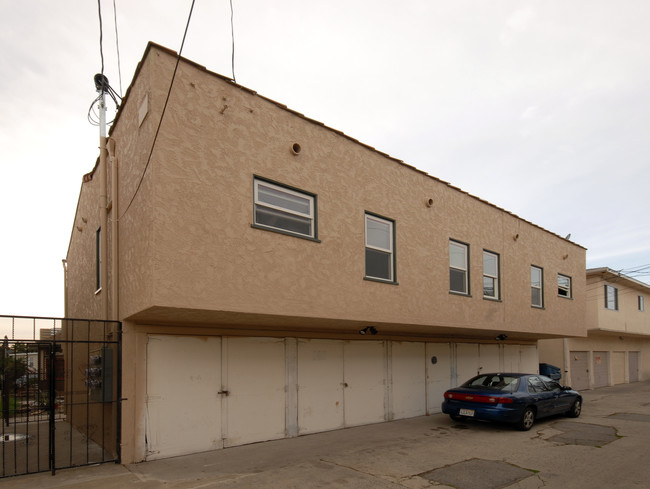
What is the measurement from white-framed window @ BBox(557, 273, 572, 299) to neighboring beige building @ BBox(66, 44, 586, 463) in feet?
18.1

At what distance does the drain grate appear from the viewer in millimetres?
7098

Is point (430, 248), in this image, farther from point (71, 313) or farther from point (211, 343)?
point (71, 313)

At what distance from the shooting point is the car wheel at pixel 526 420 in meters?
11.0

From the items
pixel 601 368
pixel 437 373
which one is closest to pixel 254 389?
pixel 437 373

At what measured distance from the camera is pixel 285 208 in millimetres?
9047

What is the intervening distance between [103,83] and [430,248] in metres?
7.92

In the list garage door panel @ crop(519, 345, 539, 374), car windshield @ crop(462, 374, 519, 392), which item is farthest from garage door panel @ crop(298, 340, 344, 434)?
garage door panel @ crop(519, 345, 539, 374)

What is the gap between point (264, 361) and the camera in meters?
9.91

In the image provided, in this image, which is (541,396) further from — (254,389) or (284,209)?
(284,209)

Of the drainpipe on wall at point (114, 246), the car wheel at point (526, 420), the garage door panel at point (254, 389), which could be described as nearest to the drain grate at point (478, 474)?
the car wheel at point (526, 420)

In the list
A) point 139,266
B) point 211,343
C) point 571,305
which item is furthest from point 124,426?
point 571,305

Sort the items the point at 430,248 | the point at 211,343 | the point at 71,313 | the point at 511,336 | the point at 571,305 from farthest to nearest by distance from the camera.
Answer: the point at 571,305 < the point at 511,336 < the point at 71,313 < the point at 430,248 < the point at 211,343

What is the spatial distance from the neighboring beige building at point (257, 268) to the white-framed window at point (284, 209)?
3 centimetres

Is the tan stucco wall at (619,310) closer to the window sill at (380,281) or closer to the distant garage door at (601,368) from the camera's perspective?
the distant garage door at (601,368)
